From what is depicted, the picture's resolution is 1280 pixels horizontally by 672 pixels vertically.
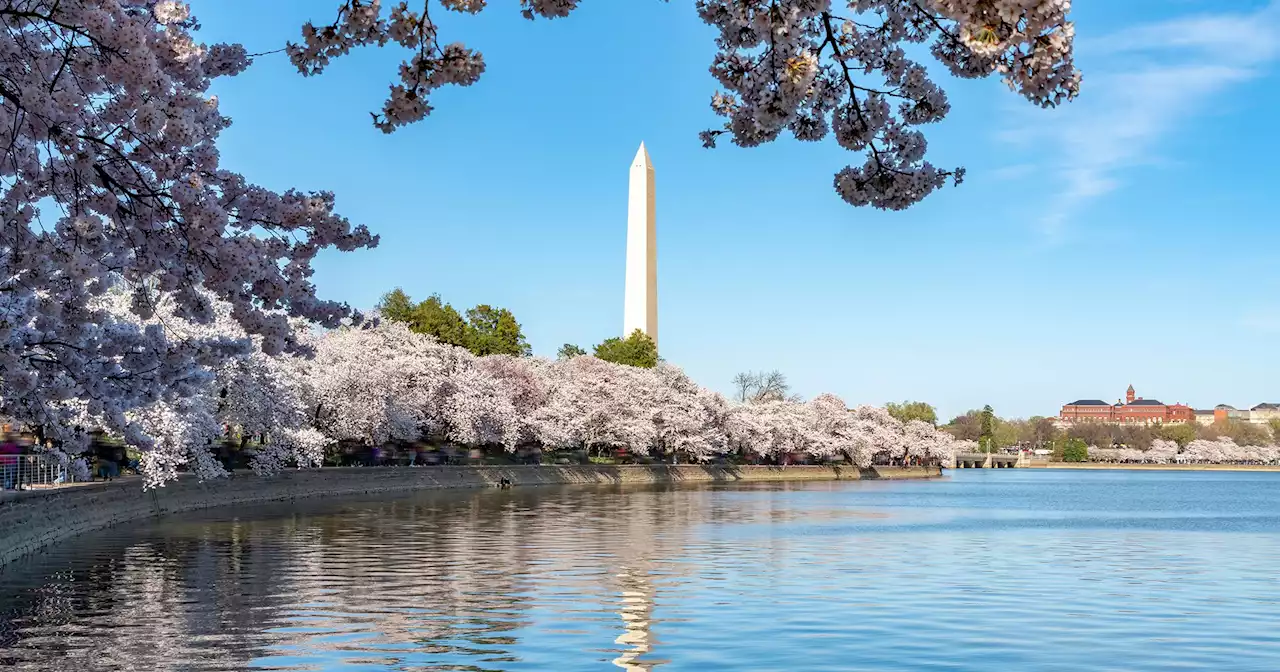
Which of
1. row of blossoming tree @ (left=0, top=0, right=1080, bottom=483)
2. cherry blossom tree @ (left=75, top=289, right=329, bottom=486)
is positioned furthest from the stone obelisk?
row of blossoming tree @ (left=0, top=0, right=1080, bottom=483)

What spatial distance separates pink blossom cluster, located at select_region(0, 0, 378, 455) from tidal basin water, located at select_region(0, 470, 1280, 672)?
5194 mm

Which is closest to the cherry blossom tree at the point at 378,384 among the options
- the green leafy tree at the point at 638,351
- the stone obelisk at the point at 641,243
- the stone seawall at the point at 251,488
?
the stone seawall at the point at 251,488

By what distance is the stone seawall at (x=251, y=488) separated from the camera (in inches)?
1358

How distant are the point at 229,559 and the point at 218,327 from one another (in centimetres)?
2083

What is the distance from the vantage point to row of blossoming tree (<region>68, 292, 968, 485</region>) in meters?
48.1

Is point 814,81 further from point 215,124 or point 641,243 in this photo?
point 641,243

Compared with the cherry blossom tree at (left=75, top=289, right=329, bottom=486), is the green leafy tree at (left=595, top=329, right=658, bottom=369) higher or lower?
higher

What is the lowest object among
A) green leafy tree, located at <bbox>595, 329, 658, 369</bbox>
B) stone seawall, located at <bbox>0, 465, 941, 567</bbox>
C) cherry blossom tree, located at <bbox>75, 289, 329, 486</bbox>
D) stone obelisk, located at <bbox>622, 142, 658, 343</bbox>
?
stone seawall, located at <bbox>0, 465, 941, 567</bbox>

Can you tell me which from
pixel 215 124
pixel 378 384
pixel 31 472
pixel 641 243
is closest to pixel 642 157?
pixel 641 243

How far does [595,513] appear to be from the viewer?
55.7m

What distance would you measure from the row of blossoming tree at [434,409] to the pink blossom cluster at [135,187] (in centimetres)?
360

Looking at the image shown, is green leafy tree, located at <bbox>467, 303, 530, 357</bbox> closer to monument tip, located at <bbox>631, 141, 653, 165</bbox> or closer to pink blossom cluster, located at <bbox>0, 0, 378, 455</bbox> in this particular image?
monument tip, located at <bbox>631, 141, 653, 165</bbox>

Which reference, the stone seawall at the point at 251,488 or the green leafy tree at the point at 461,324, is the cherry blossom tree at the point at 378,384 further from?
the green leafy tree at the point at 461,324

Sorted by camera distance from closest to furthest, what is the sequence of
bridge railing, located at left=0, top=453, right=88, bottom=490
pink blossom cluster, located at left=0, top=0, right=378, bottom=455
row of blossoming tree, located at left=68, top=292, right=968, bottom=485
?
pink blossom cluster, located at left=0, top=0, right=378, bottom=455
bridge railing, located at left=0, top=453, right=88, bottom=490
row of blossoming tree, located at left=68, top=292, right=968, bottom=485
